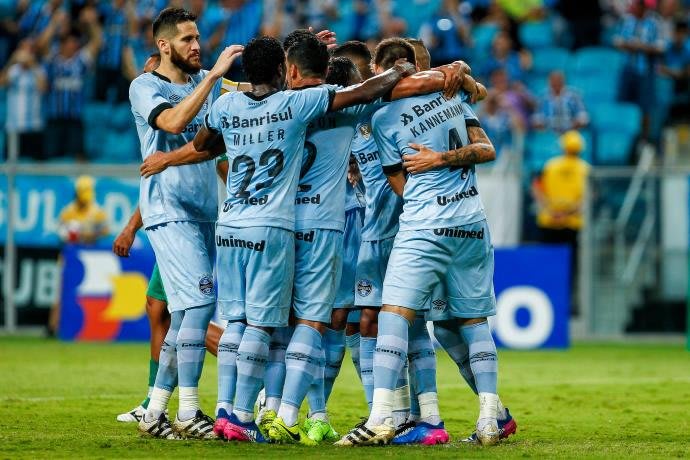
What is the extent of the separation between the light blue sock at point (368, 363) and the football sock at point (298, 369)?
2.16 feet

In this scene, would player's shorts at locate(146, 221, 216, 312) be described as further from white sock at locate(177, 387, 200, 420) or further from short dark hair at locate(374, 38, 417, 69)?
short dark hair at locate(374, 38, 417, 69)

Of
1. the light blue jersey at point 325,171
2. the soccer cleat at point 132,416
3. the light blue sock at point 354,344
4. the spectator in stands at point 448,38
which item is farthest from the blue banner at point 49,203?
the light blue jersey at point 325,171

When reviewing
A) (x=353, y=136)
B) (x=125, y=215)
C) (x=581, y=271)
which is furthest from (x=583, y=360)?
(x=353, y=136)

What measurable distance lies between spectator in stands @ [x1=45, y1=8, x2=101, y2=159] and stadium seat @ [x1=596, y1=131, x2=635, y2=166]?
808 centimetres

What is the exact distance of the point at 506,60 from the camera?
2080 centimetres

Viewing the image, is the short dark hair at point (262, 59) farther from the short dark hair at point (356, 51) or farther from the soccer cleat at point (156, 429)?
the soccer cleat at point (156, 429)

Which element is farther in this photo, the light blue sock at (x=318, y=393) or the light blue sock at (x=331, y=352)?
the light blue sock at (x=331, y=352)

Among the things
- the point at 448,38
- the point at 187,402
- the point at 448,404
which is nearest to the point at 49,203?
the point at 448,38

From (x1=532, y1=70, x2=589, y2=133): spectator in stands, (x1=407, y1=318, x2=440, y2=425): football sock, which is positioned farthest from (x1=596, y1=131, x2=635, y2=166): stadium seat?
(x1=407, y1=318, x2=440, y2=425): football sock

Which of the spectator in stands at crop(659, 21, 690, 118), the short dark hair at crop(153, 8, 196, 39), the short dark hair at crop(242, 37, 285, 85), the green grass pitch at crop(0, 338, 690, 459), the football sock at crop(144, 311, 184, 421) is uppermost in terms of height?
the spectator in stands at crop(659, 21, 690, 118)

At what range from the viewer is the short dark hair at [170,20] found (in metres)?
8.15

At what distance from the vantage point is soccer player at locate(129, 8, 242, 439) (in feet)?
25.6

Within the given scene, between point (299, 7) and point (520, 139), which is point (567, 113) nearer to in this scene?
point (520, 139)

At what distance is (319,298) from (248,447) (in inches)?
39.0
